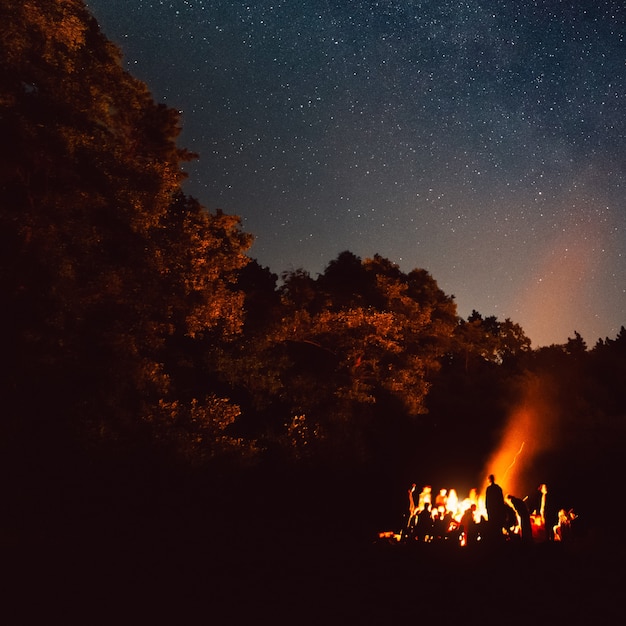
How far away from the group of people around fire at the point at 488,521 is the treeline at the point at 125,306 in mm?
3692

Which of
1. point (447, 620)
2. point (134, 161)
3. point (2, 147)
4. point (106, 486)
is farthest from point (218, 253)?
point (447, 620)

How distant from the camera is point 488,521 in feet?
34.0

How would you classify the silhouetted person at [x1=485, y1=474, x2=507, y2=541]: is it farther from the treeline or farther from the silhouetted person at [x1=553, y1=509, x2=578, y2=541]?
the treeline

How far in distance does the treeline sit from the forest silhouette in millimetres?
39

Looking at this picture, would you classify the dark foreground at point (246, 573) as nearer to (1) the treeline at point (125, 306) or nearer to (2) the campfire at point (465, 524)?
(2) the campfire at point (465, 524)

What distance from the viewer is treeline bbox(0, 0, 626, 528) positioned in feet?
31.4

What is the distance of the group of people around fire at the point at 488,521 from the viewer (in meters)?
10.3

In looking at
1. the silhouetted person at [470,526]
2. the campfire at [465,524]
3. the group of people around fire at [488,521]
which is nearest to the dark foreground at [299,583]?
the group of people around fire at [488,521]

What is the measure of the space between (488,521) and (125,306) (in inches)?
338

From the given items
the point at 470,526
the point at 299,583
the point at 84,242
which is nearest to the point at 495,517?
the point at 470,526

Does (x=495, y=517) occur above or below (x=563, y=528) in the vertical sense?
below

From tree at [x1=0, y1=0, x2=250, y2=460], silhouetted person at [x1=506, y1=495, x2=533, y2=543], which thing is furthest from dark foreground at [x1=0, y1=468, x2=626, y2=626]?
tree at [x1=0, y1=0, x2=250, y2=460]

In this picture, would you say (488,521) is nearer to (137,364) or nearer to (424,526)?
(424,526)

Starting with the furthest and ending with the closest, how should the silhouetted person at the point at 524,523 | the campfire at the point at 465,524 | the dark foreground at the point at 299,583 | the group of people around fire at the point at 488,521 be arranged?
the campfire at the point at 465,524 < the group of people around fire at the point at 488,521 < the silhouetted person at the point at 524,523 < the dark foreground at the point at 299,583
